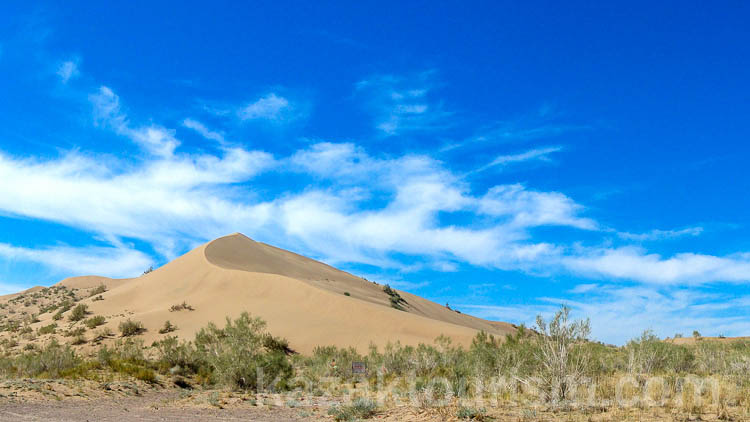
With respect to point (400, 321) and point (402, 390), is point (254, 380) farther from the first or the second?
point (400, 321)

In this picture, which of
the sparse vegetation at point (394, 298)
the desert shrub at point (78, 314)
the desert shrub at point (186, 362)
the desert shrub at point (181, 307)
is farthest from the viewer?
the sparse vegetation at point (394, 298)

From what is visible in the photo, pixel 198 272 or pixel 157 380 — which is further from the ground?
pixel 198 272

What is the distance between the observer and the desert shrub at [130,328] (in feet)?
98.9

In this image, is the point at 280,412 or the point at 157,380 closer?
the point at 280,412

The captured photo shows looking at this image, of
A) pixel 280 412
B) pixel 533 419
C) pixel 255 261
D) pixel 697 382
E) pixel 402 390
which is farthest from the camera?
pixel 255 261

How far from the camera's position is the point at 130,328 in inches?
1193

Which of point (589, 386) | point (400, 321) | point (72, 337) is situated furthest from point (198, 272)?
point (589, 386)

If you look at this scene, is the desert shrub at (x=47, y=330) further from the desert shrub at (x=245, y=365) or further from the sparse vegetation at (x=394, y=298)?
the sparse vegetation at (x=394, y=298)

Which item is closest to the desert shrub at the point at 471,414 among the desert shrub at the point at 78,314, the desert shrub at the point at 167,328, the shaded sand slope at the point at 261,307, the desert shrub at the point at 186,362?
the desert shrub at the point at 186,362

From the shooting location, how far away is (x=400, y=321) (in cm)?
3506

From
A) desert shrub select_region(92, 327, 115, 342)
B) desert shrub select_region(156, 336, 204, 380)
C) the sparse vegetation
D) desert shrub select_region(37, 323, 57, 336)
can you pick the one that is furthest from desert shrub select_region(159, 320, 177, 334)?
the sparse vegetation

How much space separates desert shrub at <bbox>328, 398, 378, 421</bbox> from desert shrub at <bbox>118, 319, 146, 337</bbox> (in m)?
22.4

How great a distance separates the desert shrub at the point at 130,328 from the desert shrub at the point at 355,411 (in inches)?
882

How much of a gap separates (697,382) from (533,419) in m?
7.10
